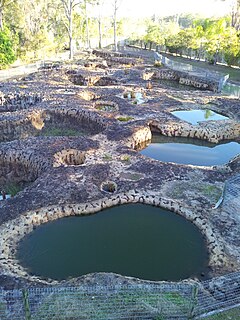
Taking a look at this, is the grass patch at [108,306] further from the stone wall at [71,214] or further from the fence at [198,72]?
the fence at [198,72]

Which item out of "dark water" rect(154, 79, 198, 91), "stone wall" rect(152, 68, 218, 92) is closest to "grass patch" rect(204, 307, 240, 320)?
"stone wall" rect(152, 68, 218, 92)

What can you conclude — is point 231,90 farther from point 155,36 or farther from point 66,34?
point 66,34

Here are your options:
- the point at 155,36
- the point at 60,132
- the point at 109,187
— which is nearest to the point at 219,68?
the point at 155,36

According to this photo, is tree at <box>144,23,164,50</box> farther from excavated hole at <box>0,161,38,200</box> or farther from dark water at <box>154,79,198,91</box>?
excavated hole at <box>0,161,38,200</box>

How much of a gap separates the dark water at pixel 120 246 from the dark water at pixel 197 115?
15.1 m

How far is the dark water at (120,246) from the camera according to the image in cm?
1163

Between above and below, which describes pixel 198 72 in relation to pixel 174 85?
above

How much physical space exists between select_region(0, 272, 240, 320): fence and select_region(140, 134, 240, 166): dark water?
12.4m

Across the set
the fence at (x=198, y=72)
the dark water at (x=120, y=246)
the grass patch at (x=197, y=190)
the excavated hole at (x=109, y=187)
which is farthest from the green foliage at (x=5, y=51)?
the grass patch at (x=197, y=190)

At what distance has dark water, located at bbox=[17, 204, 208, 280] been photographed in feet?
38.2

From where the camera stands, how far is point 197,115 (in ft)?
96.4

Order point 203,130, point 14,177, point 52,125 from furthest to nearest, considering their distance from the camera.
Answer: point 52,125
point 203,130
point 14,177

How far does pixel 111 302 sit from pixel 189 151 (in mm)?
15526

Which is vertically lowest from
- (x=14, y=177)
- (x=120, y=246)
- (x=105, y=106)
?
(x=14, y=177)
